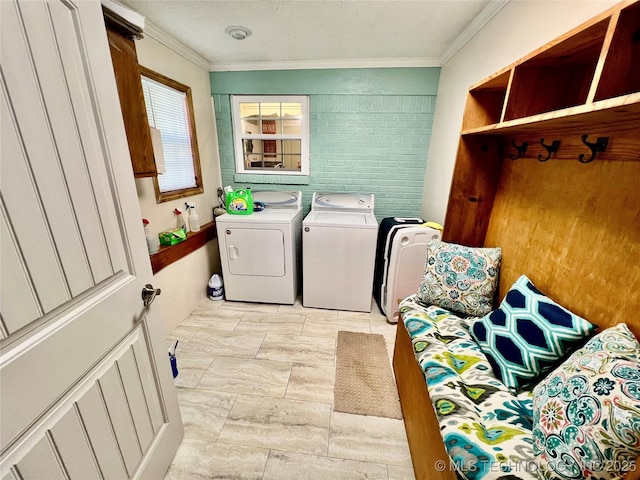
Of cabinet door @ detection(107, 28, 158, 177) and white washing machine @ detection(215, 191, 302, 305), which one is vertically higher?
cabinet door @ detection(107, 28, 158, 177)

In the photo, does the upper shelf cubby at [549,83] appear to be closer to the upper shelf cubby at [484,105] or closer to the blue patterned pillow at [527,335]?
the upper shelf cubby at [484,105]

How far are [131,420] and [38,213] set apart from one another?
868mm

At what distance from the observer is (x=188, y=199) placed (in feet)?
8.51

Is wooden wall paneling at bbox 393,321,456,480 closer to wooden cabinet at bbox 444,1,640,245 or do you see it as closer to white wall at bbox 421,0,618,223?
wooden cabinet at bbox 444,1,640,245

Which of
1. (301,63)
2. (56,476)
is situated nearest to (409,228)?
(301,63)

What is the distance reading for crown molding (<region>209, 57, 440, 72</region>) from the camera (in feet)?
8.40

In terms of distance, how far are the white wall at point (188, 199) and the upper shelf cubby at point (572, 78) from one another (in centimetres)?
235

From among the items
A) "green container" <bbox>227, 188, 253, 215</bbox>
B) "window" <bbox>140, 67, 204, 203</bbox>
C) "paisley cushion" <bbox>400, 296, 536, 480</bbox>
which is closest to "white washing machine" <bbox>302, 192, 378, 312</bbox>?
"green container" <bbox>227, 188, 253, 215</bbox>

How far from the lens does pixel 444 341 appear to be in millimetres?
1305

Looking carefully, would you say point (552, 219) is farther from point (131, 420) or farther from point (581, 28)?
point (131, 420)

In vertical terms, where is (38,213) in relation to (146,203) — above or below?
above

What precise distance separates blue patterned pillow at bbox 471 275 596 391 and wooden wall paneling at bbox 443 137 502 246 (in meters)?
0.49

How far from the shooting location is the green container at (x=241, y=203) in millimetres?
2654

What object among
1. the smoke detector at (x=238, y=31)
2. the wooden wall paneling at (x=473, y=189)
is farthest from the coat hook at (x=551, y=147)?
the smoke detector at (x=238, y=31)
